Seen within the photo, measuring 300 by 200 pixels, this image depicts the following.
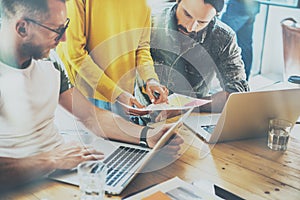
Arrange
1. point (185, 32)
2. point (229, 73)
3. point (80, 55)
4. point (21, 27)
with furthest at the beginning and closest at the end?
point (229, 73) → point (185, 32) → point (80, 55) → point (21, 27)

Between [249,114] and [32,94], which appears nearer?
[32,94]

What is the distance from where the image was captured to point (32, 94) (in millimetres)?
1268

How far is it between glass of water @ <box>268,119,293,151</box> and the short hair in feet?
2.98

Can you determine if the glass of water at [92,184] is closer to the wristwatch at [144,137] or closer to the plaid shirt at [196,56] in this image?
A: the wristwatch at [144,137]

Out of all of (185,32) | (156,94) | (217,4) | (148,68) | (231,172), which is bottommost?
(231,172)

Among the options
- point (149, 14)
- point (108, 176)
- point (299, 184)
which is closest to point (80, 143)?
point (108, 176)

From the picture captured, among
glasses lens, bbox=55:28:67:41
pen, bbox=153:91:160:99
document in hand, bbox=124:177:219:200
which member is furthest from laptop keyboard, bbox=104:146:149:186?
glasses lens, bbox=55:28:67:41

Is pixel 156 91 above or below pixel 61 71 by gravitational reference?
below

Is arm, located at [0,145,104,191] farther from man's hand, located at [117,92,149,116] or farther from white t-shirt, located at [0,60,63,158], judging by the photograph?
man's hand, located at [117,92,149,116]

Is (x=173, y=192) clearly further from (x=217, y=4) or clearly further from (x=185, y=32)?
(x=217, y=4)

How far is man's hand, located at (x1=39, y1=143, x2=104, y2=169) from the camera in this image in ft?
4.21

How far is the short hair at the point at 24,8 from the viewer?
1.18 m

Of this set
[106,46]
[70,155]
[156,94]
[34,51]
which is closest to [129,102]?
[156,94]

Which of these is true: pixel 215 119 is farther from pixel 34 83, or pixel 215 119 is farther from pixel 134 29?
pixel 34 83
